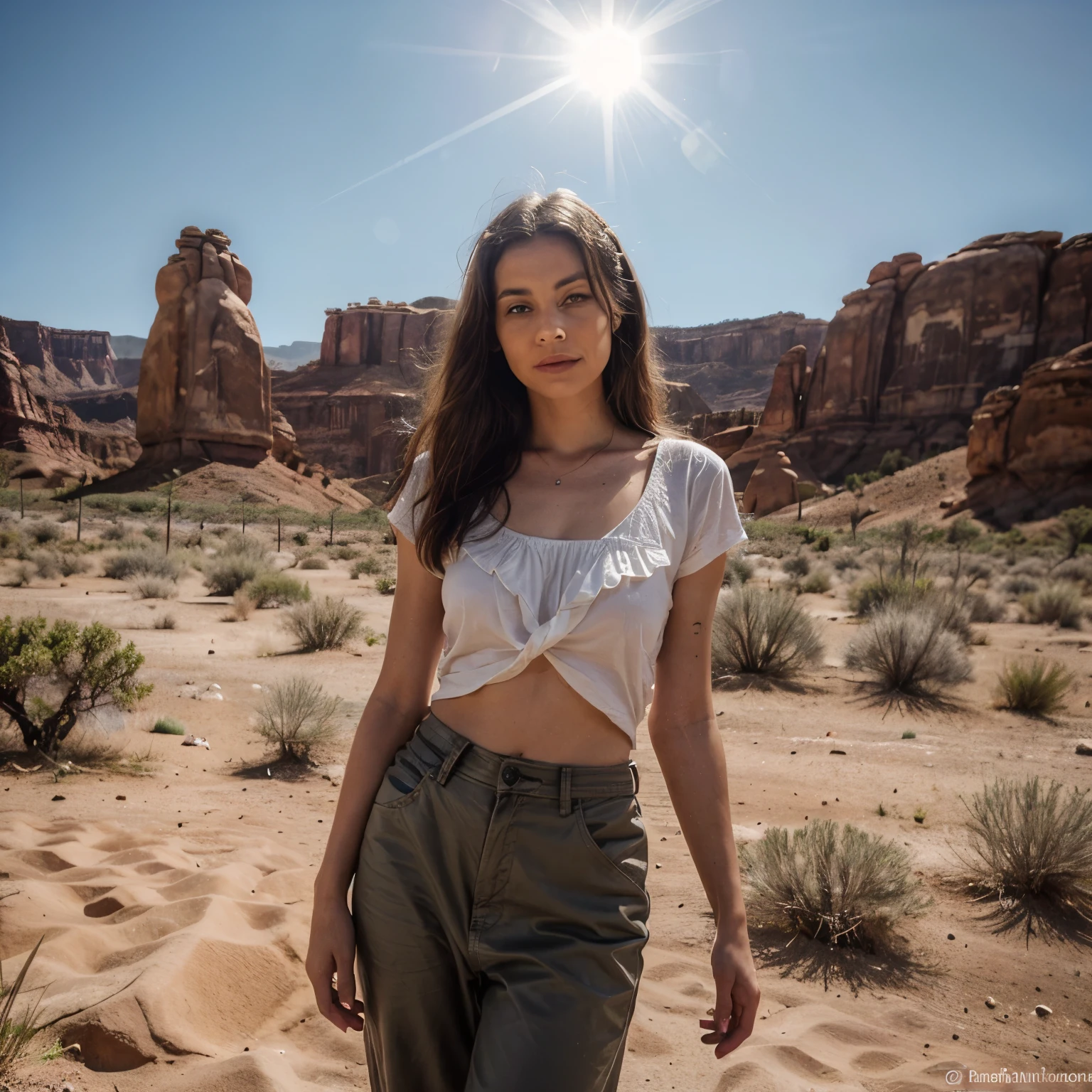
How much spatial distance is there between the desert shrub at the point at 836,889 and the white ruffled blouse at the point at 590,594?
2581mm

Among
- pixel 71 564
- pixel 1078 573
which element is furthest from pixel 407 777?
pixel 1078 573

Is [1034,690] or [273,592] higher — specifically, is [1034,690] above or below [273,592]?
above

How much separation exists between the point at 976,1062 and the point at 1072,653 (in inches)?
346

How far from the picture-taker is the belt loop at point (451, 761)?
149cm

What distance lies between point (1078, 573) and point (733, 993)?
18824 millimetres

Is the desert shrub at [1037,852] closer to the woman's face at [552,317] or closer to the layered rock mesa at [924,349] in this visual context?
the woman's face at [552,317]

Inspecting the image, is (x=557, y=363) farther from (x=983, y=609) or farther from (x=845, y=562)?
(x=845, y=562)

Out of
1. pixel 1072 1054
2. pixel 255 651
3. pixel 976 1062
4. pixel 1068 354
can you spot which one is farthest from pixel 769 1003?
pixel 1068 354

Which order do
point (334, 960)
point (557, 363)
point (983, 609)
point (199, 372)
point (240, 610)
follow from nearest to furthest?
point (334, 960) → point (557, 363) → point (240, 610) → point (983, 609) → point (199, 372)

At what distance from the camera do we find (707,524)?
166 centimetres

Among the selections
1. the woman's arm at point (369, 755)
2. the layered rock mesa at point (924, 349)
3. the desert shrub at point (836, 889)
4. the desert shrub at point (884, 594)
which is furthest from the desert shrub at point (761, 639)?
the layered rock mesa at point (924, 349)

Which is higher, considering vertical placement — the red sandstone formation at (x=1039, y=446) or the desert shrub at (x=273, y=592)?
the red sandstone formation at (x=1039, y=446)

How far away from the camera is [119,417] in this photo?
107562 mm

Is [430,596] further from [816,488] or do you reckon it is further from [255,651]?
[816,488]
